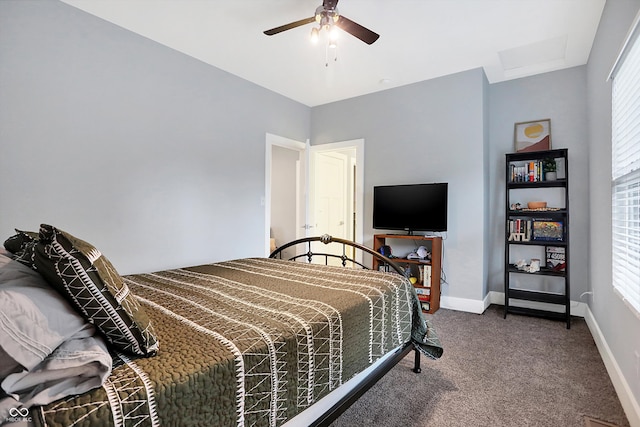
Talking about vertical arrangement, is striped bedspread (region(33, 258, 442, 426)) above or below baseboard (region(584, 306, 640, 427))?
above

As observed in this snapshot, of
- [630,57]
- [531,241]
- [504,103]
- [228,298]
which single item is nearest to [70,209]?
[228,298]

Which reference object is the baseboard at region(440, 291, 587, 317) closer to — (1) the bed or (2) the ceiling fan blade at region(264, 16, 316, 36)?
(1) the bed

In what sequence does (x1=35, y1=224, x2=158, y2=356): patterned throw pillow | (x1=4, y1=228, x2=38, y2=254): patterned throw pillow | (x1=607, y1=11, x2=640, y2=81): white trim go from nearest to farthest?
(x1=35, y1=224, x2=158, y2=356): patterned throw pillow < (x1=4, y1=228, x2=38, y2=254): patterned throw pillow < (x1=607, y1=11, x2=640, y2=81): white trim

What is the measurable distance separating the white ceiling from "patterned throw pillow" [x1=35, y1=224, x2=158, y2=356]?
7.46 feet

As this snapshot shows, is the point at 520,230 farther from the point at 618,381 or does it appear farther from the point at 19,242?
the point at 19,242

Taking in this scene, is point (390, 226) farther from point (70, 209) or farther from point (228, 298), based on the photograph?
point (70, 209)

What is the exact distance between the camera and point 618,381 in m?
1.96

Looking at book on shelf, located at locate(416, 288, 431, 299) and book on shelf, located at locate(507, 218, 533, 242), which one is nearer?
book on shelf, located at locate(507, 218, 533, 242)

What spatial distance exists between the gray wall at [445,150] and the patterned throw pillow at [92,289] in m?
3.43

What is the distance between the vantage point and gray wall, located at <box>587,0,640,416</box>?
1.79 m

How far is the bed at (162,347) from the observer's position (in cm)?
73

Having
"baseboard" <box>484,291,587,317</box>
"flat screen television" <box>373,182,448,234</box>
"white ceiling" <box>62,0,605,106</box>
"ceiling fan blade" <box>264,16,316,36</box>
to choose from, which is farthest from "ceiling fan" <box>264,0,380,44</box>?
"baseboard" <box>484,291,587,317</box>

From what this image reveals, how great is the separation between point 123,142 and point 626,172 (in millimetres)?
3591

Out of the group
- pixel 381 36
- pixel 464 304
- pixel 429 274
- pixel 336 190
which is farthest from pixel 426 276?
pixel 381 36
